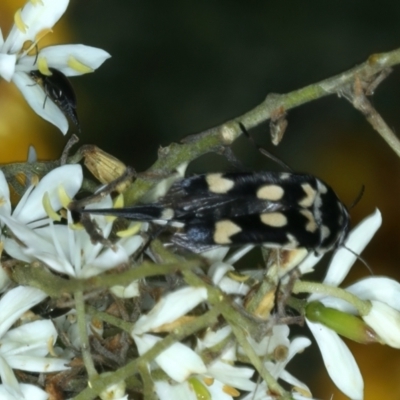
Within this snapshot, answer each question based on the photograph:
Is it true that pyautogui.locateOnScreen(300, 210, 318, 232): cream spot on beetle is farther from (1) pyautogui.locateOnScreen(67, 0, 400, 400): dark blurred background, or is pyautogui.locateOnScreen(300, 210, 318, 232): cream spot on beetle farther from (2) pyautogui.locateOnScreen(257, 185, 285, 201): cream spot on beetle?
(1) pyautogui.locateOnScreen(67, 0, 400, 400): dark blurred background

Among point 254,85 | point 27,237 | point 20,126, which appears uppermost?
point 27,237

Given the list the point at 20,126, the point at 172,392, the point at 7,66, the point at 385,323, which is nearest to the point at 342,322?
the point at 385,323

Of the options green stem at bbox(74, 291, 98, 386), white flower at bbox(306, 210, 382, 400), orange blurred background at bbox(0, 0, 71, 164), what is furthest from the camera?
orange blurred background at bbox(0, 0, 71, 164)

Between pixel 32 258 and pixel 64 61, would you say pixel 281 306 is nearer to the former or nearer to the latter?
pixel 32 258

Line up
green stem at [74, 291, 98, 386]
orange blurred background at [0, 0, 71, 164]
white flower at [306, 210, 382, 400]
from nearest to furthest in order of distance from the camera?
green stem at [74, 291, 98, 386] < white flower at [306, 210, 382, 400] < orange blurred background at [0, 0, 71, 164]

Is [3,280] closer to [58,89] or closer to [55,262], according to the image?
[55,262]

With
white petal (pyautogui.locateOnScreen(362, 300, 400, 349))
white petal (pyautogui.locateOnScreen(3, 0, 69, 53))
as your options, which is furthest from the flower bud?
white petal (pyautogui.locateOnScreen(3, 0, 69, 53))

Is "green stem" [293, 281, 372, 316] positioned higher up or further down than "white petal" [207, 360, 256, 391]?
higher up
